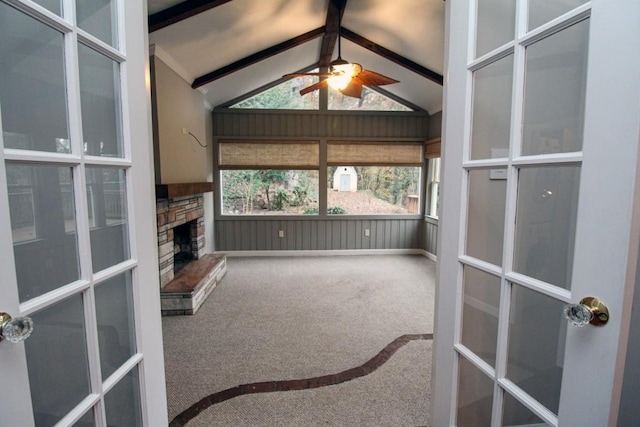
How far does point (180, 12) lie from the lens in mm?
2852

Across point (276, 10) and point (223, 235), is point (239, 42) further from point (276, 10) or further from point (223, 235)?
point (223, 235)

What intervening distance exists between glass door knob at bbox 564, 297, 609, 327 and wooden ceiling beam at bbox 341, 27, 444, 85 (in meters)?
4.31

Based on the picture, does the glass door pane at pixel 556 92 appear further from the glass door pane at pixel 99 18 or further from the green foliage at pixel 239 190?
the green foliage at pixel 239 190

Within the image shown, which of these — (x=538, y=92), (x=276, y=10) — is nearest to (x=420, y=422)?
(x=538, y=92)

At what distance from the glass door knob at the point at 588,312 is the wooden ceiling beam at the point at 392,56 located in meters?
4.31

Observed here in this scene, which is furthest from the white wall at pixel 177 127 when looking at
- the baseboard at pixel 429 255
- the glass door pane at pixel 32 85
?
the baseboard at pixel 429 255

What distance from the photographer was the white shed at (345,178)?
232 inches

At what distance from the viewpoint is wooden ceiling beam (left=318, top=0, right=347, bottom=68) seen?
3.50 metres

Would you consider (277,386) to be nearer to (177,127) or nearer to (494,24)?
(494,24)

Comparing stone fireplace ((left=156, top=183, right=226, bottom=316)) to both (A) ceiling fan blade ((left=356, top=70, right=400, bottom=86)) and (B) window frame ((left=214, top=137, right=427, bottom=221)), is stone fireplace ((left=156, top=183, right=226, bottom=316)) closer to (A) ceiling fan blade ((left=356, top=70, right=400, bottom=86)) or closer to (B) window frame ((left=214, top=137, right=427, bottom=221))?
(B) window frame ((left=214, top=137, right=427, bottom=221))

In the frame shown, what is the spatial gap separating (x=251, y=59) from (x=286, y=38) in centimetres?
56

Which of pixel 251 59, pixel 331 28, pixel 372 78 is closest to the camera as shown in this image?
pixel 372 78

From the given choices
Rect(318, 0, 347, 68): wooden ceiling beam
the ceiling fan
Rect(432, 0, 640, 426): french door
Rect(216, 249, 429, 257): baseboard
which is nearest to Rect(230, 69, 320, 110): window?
Rect(318, 0, 347, 68): wooden ceiling beam

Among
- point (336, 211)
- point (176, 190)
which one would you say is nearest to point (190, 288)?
point (176, 190)
